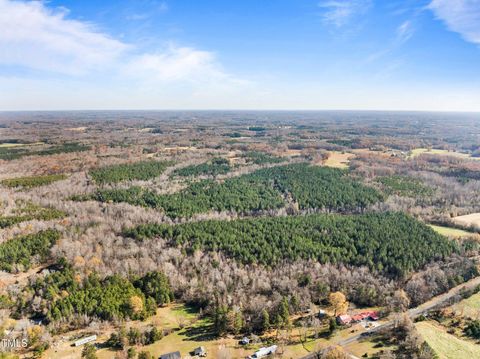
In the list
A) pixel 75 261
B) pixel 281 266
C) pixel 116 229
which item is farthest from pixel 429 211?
pixel 75 261

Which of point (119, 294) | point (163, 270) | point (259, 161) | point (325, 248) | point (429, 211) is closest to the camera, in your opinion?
point (119, 294)

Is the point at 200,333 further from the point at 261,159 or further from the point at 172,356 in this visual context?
the point at 261,159

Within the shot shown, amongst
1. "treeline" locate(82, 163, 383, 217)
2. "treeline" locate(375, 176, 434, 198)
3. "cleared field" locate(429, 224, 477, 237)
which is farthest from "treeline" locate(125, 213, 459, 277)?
"treeline" locate(375, 176, 434, 198)

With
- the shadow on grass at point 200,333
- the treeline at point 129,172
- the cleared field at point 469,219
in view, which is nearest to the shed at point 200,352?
the shadow on grass at point 200,333

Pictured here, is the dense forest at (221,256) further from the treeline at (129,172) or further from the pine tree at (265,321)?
the treeline at (129,172)

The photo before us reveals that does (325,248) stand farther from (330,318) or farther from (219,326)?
(219,326)

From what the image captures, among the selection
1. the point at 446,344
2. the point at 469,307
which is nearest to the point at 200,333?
the point at 446,344

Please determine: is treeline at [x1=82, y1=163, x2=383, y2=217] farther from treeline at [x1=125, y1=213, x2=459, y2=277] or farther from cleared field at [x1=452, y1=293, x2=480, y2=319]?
cleared field at [x1=452, y1=293, x2=480, y2=319]
